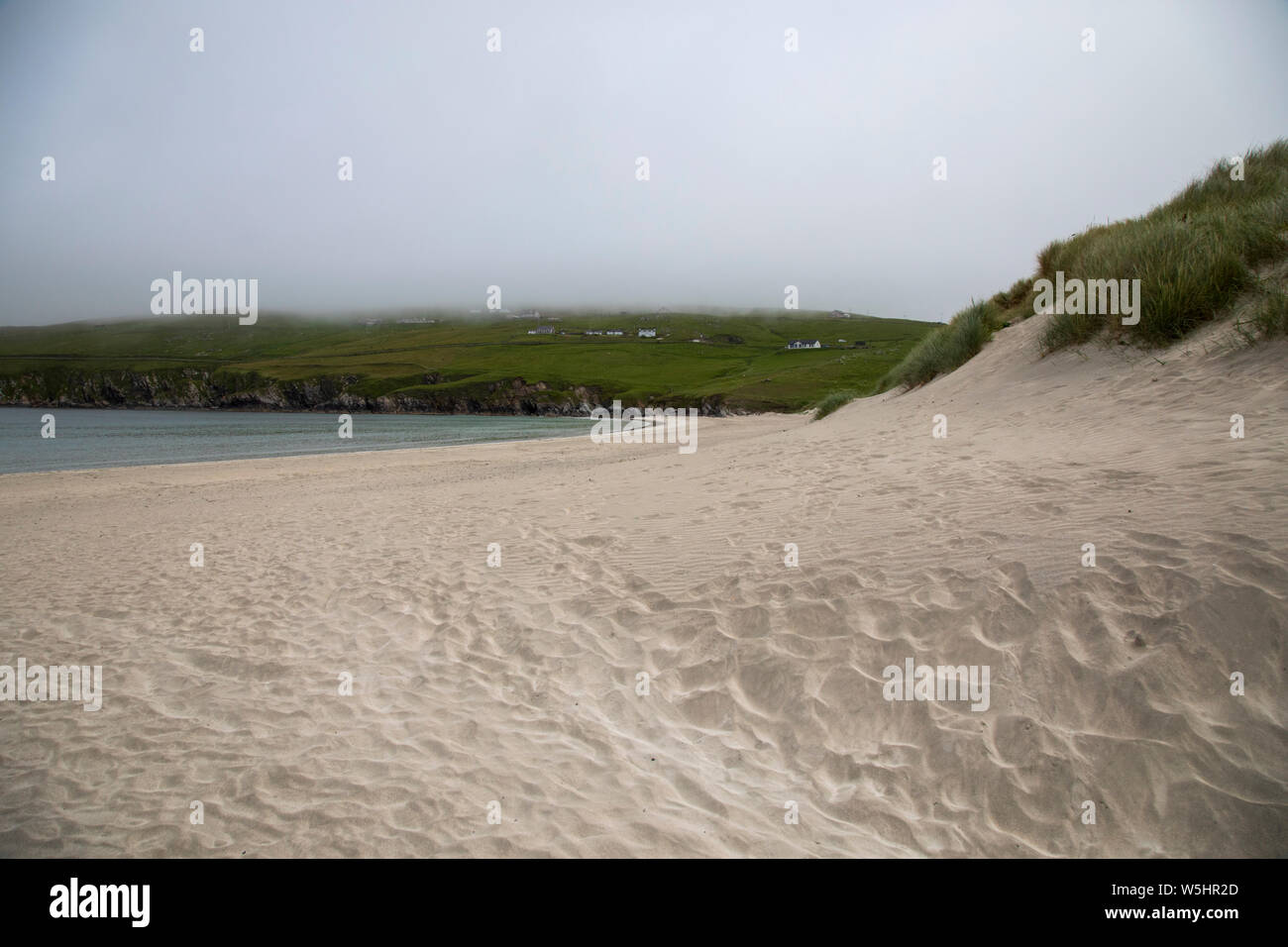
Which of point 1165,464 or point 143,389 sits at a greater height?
point 143,389

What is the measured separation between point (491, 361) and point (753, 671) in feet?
363

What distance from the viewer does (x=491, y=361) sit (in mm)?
110625

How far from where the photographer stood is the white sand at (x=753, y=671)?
391 centimetres

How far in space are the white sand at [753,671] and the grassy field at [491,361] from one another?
5182cm

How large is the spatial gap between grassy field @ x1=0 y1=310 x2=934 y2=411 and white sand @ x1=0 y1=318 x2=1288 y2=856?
5182 centimetres

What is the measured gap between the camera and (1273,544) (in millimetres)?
4895
